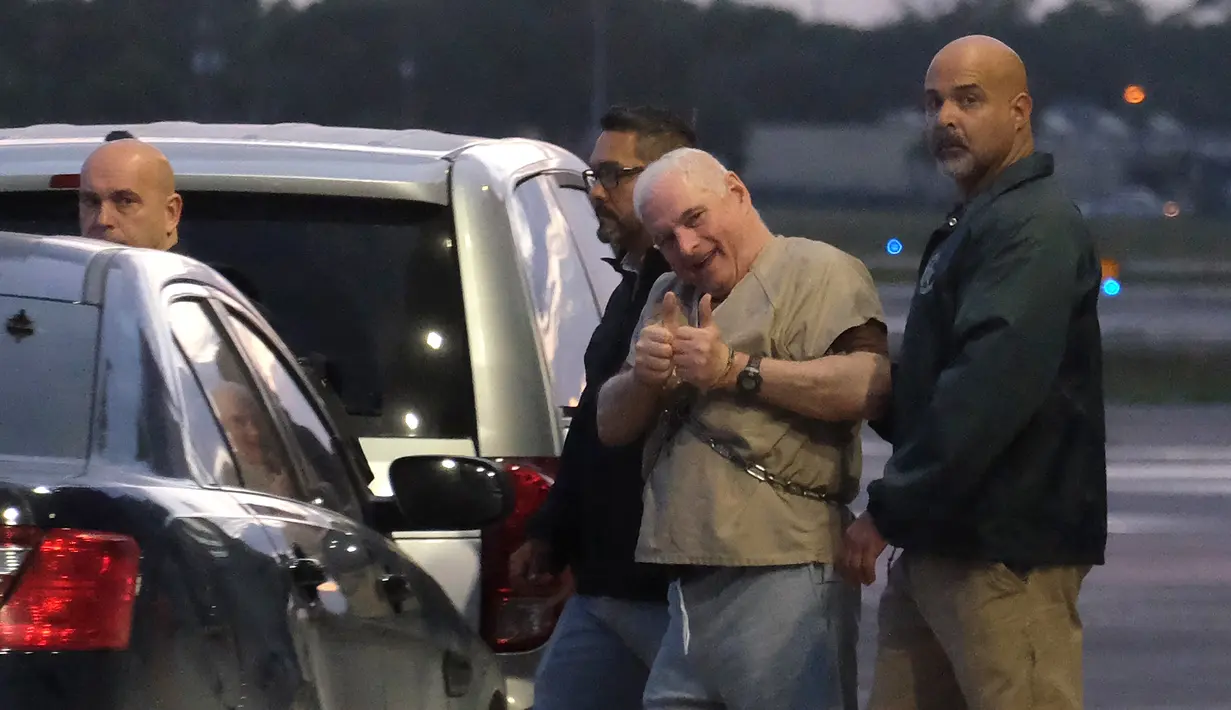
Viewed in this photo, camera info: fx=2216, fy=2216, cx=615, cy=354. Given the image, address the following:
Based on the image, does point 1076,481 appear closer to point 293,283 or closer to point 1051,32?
point 293,283

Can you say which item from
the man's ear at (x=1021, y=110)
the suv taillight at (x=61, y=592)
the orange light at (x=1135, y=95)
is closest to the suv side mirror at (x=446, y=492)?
the man's ear at (x=1021, y=110)

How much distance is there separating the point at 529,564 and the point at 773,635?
0.81 metres

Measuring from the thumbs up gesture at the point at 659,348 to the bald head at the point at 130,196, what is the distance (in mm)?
1349

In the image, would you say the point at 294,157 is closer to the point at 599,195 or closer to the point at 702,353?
the point at 599,195

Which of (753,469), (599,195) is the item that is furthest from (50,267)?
(599,195)

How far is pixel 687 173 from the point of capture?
161 inches

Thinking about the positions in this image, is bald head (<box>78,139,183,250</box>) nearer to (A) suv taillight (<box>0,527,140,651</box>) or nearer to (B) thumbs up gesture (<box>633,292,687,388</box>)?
(B) thumbs up gesture (<box>633,292,687,388</box>)

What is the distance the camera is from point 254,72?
21859 millimetres

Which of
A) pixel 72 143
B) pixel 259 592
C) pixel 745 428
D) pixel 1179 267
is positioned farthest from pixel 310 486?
pixel 1179 267

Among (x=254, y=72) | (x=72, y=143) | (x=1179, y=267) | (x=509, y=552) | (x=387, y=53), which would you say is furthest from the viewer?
(x=1179, y=267)

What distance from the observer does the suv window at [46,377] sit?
2.79 meters

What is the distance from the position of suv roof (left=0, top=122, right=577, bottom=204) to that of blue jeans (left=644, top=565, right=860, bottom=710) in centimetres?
125

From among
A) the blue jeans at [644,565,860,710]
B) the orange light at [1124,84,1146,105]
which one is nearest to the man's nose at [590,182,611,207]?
the blue jeans at [644,565,860,710]

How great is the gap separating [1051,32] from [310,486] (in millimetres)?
42390
